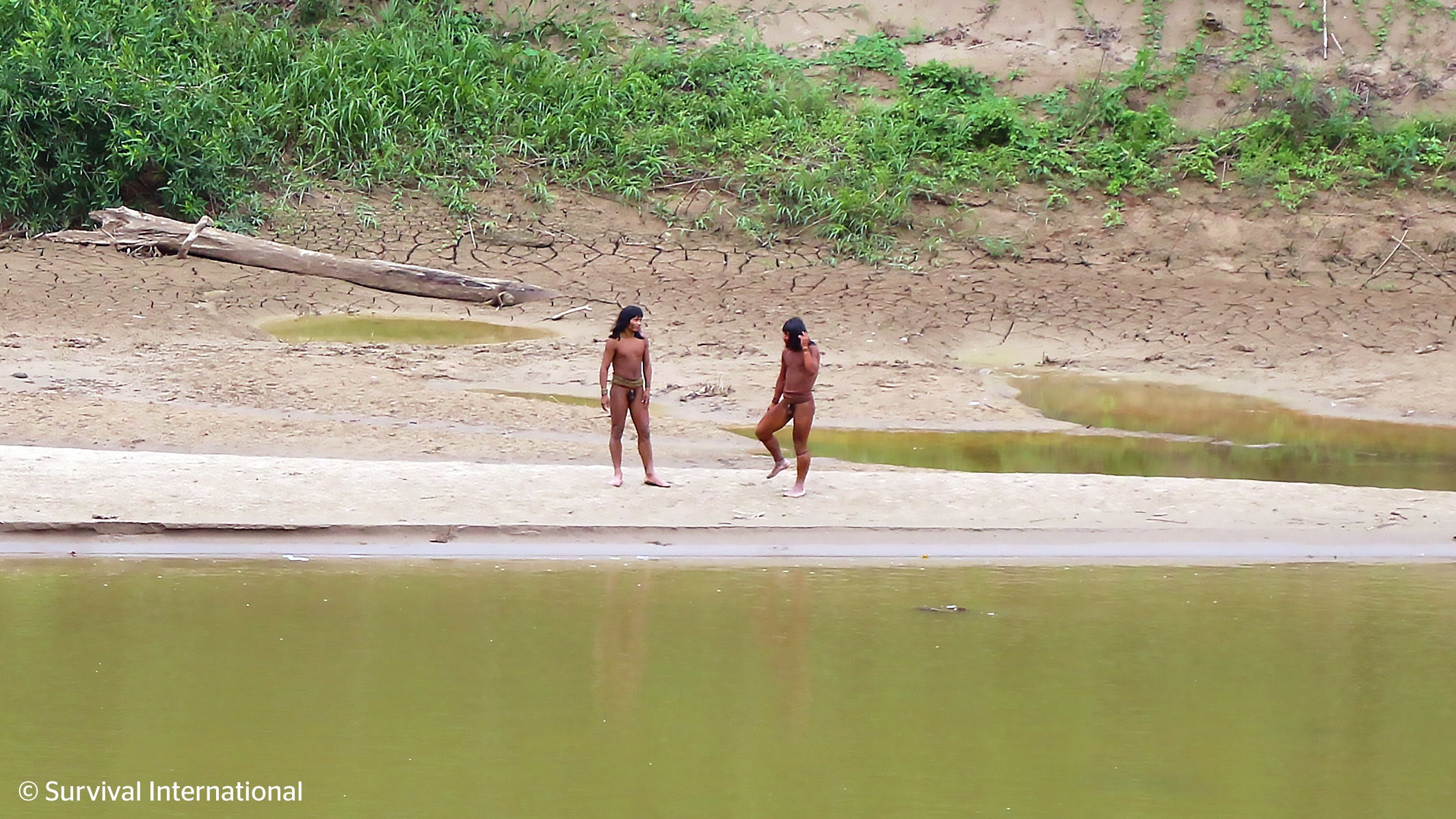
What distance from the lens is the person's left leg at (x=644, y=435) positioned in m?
8.67

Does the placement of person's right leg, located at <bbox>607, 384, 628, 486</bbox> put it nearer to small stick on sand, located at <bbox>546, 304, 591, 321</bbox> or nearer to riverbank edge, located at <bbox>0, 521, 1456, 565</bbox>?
riverbank edge, located at <bbox>0, 521, 1456, 565</bbox>

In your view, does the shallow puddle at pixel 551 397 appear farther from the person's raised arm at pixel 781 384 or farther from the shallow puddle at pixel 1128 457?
the person's raised arm at pixel 781 384

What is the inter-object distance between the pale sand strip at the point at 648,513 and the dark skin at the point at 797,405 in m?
0.25

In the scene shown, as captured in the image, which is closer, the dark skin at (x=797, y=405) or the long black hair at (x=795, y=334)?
the long black hair at (x=795, y=334)

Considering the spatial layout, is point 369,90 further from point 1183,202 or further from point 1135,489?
point 1135,489

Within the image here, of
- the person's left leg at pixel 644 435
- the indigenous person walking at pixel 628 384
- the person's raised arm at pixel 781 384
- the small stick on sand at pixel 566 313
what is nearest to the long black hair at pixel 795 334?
the person's raised arm at pixel 781 384

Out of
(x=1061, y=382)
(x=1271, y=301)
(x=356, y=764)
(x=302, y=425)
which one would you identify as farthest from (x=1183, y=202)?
(x=356, y=764)

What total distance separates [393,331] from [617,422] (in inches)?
267

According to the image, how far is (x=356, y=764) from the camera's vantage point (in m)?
5.16

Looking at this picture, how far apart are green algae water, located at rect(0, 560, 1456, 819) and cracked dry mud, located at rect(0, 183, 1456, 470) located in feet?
9.72

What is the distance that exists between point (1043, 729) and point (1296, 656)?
161 centimetres

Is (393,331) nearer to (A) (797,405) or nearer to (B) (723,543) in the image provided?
(A) (797,405)

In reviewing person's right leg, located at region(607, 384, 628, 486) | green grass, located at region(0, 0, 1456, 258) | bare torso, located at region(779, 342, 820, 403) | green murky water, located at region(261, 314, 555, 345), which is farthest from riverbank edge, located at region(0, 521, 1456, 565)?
green grass, located at region(0, 0, 1456, 258)

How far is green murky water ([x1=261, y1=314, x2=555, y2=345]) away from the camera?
1452 cm
